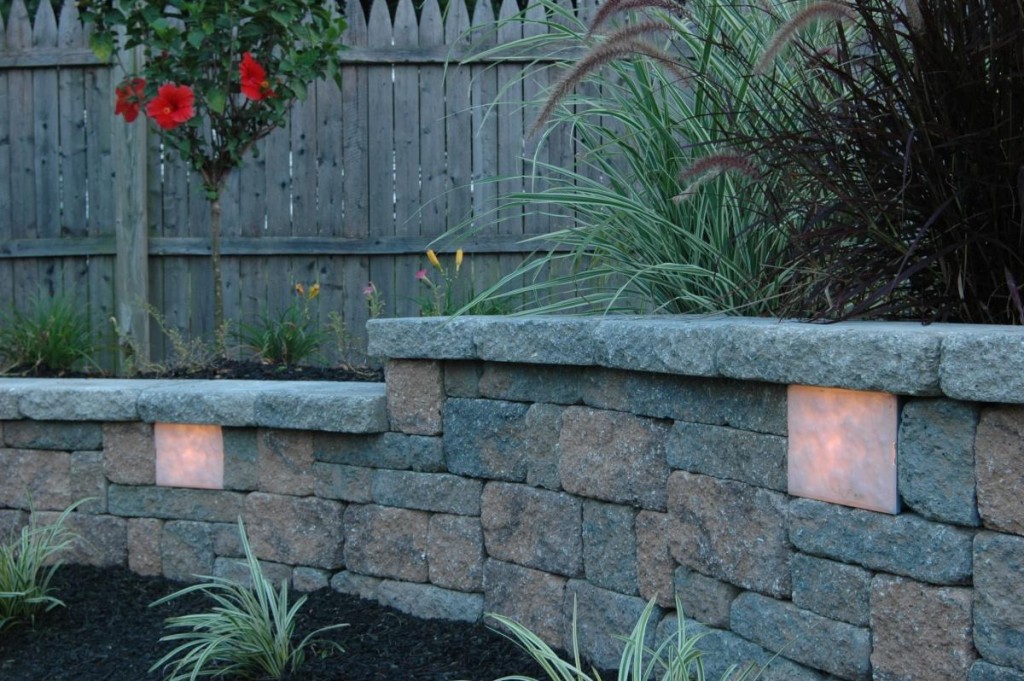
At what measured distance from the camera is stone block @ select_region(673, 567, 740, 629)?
2.65 m

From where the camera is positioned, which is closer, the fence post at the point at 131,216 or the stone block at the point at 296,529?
the stone block at the point at 296,529

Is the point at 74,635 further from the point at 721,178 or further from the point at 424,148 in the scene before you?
the point at 424,148

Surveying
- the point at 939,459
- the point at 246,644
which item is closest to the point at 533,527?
the point at 246,644

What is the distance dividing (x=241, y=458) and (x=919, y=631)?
2356 millimetres

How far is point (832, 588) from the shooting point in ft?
7.70

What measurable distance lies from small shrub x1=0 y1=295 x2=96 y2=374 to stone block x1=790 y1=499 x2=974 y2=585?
3629 millimetres

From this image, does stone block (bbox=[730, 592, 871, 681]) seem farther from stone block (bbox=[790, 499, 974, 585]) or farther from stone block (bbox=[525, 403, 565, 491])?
stone block (bbox=[525, 403, 565, 491])

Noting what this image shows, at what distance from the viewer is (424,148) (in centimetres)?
596

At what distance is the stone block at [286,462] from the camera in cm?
370

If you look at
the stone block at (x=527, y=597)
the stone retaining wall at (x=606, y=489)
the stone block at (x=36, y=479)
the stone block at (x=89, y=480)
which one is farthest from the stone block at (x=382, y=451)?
the stone block at (x=36, y=479)

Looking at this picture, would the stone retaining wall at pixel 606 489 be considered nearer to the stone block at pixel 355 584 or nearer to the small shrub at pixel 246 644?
the stone block at pixel 355 584

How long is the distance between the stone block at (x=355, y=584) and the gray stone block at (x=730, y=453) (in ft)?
4.21

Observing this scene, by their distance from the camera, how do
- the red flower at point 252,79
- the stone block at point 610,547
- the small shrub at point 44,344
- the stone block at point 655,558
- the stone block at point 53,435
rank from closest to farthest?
the stone block at point 655,558
the stone block at point 610,547
the stone block at point 53,435
the red flower at point 252,79
the small shrub at point 44,344

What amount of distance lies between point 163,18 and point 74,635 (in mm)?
2448
